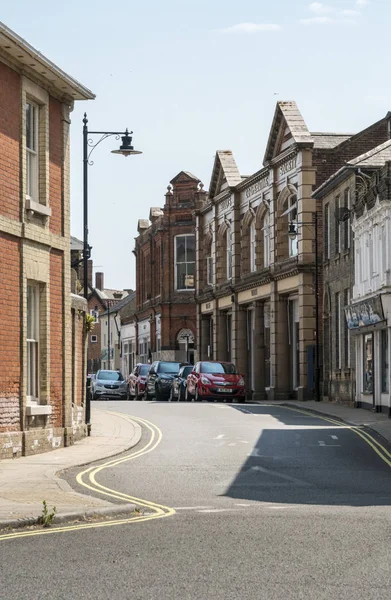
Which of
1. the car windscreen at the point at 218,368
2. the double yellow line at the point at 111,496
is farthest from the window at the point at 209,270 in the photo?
the double yellow line at the point at 111,496

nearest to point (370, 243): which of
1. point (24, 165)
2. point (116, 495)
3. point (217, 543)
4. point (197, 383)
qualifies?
point (197, 383)

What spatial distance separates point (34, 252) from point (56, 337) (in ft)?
6.90

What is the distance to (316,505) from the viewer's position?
14992mm

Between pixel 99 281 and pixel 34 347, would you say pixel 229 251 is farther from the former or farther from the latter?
pixel 99 281

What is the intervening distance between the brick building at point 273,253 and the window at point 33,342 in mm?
26801

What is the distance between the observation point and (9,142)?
22547 mm

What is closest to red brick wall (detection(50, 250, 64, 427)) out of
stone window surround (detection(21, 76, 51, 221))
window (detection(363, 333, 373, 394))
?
stone window surround (detection(21, 76, 51, 221))

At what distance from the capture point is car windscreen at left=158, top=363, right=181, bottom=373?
54.6 meters

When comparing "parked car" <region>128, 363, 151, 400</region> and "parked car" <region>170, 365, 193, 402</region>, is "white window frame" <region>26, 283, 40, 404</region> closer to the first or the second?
"parked car" <region>170, 365, 193, 402</region>

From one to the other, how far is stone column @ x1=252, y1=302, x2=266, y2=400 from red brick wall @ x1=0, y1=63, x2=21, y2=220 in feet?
124

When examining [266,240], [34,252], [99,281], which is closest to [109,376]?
[266,240]

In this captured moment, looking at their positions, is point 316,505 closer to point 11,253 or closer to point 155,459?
point 155,459

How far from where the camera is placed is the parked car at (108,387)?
195ft

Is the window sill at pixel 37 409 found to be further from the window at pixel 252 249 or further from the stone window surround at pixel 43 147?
the window at pixel 252 249
